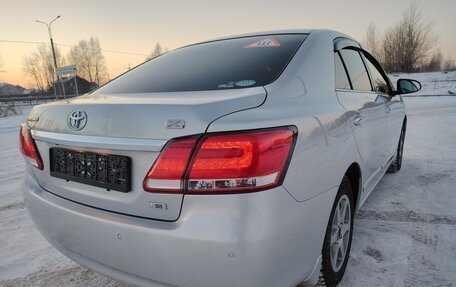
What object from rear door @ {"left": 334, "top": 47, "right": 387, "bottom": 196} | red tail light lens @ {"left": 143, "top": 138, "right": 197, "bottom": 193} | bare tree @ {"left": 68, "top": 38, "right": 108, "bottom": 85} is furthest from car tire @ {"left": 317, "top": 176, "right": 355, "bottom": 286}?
bare tree @ {"left": 68, "top": 38, "right": 108, "bottom": 85}

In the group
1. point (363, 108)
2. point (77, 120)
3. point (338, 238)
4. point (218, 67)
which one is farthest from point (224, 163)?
point (363, 108)

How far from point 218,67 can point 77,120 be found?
90 cm

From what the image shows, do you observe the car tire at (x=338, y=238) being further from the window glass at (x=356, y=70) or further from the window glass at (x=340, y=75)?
the window glass at (x=356, y=70)

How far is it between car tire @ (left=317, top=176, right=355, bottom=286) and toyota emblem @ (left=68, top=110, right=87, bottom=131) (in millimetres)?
1333

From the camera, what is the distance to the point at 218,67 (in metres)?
2.08

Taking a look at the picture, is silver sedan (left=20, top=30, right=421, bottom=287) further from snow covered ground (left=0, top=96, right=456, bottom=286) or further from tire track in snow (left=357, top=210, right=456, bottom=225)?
tire track in snow (left=357, top=210, right=456, bottom=225)

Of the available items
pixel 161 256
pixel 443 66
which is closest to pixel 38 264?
pixel 161 256

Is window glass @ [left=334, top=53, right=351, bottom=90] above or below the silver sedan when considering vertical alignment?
above

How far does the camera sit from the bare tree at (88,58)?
190ft

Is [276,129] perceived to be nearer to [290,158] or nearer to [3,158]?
[290,158]

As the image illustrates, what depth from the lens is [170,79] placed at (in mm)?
2086

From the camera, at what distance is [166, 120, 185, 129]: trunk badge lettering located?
131 centimetres

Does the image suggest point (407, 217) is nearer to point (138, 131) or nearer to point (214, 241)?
point (214, 241)

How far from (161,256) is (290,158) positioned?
0.65 metres
